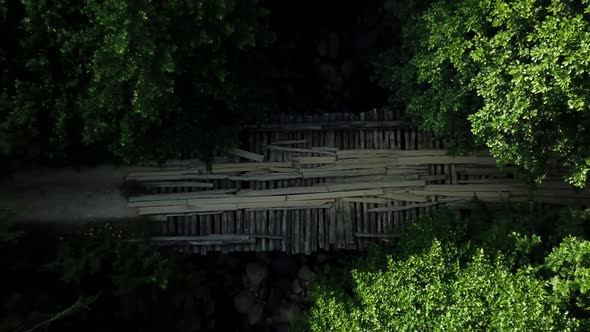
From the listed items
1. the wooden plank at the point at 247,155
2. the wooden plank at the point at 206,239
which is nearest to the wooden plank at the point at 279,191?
the wooden plank at the point at 247,155

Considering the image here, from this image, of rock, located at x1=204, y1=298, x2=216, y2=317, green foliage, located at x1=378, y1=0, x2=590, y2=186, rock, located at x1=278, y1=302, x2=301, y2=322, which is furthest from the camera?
rock, located at x1=278, y1=302, x2=301, y2=322

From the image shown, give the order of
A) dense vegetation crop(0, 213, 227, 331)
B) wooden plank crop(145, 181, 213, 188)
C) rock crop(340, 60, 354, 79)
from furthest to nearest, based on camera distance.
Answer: rock crop(340, 60, 354, 79)
wooden plank crop(145, 181, 213, 188)
dense vegetation crop(0, 213, 227, 331)

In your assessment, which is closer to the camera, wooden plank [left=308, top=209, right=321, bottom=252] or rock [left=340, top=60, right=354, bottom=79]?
wooden plank [left=308, top=209, right=321, bottom=252]

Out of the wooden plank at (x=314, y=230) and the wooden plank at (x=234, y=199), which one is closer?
the wooden plank at (x=234, y=199)

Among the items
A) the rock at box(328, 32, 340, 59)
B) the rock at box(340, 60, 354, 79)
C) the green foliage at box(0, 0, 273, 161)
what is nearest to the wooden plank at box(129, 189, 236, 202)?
the green foliage at box(0, 0, 273, 161)

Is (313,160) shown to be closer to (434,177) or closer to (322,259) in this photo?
(434,177)

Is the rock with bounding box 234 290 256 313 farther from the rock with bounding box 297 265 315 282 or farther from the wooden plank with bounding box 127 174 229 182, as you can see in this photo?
the wooden plank with bounding box 127 174 229 182

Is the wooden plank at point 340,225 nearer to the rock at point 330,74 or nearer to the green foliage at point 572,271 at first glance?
the rock at point 330,74
